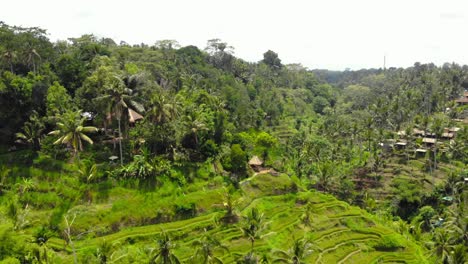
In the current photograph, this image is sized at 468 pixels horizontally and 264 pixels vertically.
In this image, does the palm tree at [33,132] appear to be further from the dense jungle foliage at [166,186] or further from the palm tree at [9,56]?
the palm tree at [9,56]

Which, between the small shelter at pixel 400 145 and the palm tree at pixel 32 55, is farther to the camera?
the small shelter at pixel 400 145

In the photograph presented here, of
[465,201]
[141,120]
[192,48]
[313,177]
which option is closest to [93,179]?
[141,120]

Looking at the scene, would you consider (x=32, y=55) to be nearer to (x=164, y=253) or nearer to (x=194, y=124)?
(x=194, y=124)

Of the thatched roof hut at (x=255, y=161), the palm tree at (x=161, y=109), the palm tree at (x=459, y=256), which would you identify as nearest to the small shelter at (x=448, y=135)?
the thatched roof hut at (x=255, y=161)

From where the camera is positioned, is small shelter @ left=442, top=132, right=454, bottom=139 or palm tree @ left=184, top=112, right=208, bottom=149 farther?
small shelter @ left=442, top=132, right=454, bottom=139

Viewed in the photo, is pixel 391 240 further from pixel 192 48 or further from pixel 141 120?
pixel 192 48

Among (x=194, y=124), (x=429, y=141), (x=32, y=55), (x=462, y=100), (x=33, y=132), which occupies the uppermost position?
(x=32, y=55)

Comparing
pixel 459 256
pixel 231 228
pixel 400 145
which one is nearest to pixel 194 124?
pixel 231 228

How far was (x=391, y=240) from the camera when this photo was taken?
45.1 metres

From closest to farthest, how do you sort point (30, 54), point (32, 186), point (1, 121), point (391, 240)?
1. point (32, 186)
2. point (391, 240)
3. point (1, 121)
4. point (30, 54)

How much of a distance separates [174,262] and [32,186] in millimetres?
21276

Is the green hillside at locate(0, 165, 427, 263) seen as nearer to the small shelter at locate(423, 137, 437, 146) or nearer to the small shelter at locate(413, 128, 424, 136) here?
the small shelter at locate(423, 137, 437, 146)

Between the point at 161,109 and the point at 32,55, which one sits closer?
the point at 161,109

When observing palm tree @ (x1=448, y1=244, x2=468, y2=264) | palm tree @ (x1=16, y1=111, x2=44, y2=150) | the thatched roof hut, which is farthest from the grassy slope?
palm tree @ (x1=16, y1=111, x2=44, y2=150)
